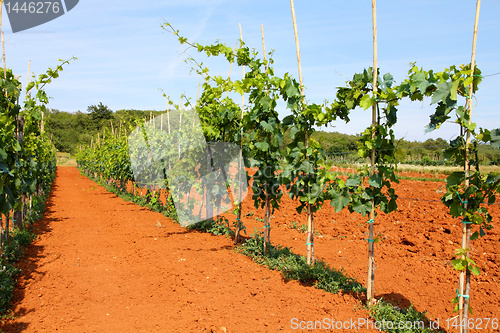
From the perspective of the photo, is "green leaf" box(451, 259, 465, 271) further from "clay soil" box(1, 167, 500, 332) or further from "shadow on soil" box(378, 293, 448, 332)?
"shadow on soil" box(378, 293, 448, 332)

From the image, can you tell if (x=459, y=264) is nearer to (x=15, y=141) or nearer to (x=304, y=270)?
(x=304, y=270)

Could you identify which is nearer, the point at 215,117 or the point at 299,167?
the point at 299,167

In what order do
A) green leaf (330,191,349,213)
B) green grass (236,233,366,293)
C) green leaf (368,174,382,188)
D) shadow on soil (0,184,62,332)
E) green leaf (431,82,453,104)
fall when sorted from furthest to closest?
green grass (236,233,366,293) < green leaf (330,191,349,213) < green leaf (368,174,382,188) < shadow on soil (0,184,62,332) < green leaf (431,82,453,104)

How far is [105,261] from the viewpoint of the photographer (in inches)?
220

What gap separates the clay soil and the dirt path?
0.04 ft

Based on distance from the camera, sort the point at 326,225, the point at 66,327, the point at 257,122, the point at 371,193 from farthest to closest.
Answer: the point at 326,225, the point at 257,122, the point at 371,193, the point at 66,327

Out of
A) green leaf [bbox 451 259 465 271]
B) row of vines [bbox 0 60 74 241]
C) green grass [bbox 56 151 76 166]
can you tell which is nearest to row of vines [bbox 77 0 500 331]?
green leaf [bbox 451 259 465 271]

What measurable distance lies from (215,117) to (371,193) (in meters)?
3.98

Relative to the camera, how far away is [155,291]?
4.46 metres

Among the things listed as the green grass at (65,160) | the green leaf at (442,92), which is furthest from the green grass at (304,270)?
the green grass at (65,160)

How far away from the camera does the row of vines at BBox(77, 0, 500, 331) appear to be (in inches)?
122

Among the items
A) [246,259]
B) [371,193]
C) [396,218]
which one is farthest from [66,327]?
[396,218]

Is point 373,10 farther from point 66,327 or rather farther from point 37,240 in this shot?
point 37,240

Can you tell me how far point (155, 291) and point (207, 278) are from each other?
0.71 metres
